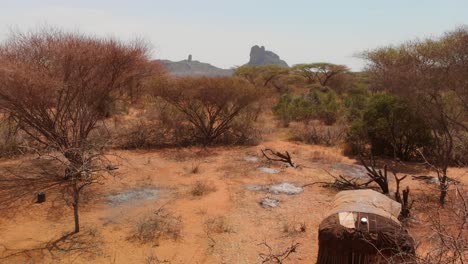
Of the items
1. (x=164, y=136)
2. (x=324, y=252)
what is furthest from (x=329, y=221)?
(x=164, y=136)

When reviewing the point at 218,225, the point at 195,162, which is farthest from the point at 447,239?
the point at 195,162

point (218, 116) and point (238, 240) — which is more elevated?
point (218, 116)

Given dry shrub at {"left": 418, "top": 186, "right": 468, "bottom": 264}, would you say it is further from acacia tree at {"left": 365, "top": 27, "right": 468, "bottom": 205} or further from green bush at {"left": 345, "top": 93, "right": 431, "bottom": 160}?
green bush at {"left": 345, "top": 93, "right": 431, "bottom": 160}

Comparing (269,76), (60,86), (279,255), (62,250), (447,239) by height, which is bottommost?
(62,250)

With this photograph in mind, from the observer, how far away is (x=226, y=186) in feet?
34.3

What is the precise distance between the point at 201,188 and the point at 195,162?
10.7ft

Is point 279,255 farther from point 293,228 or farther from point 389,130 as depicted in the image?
point 389,130

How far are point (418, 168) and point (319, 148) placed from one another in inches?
158

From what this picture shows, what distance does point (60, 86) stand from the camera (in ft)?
32.2

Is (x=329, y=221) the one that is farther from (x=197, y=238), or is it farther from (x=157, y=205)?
(x=157, y=205)

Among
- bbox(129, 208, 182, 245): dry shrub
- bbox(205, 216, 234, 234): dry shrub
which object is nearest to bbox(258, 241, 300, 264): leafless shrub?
bbox(205, 216, 234, 234): dry shrub

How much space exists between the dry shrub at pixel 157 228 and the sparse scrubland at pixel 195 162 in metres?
0.04

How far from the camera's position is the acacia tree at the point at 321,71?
36.3 metres

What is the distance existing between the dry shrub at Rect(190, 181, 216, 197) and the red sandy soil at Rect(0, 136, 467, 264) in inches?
5.3
